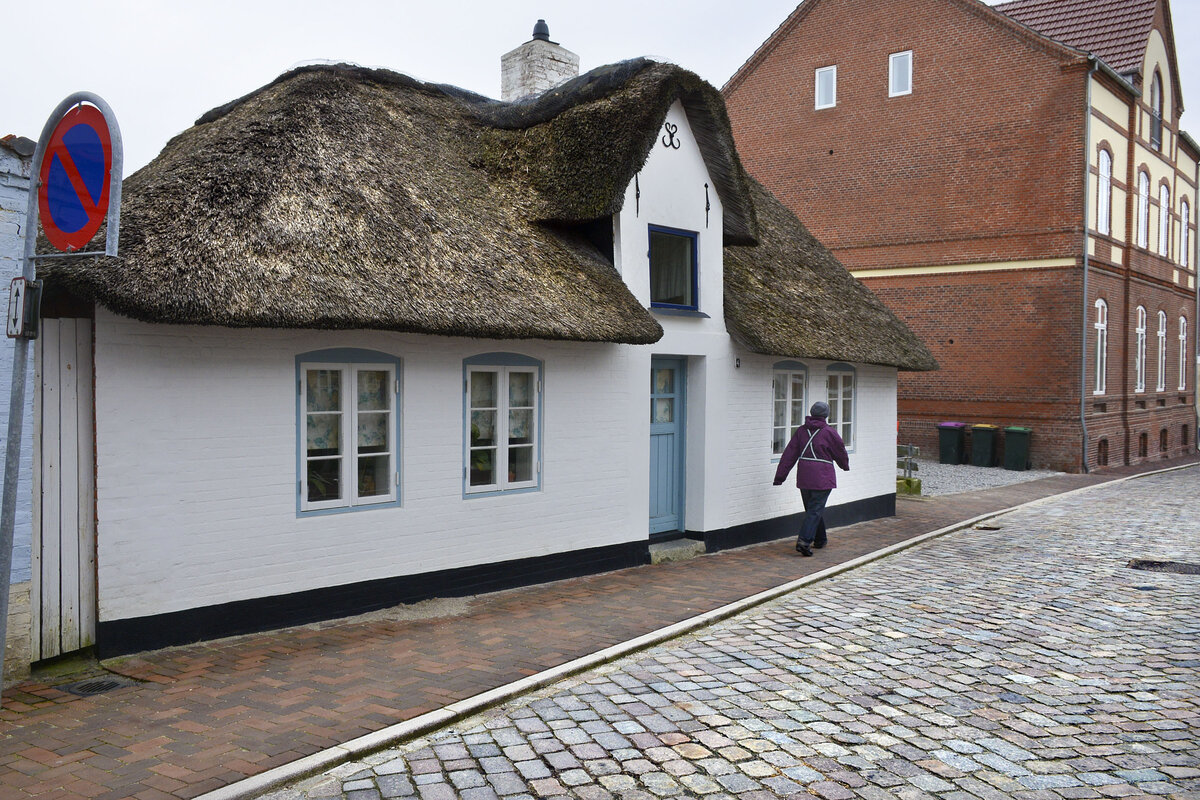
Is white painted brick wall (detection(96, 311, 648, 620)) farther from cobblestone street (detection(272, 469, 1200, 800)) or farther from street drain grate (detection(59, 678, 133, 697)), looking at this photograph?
cobblestone street (detection(272, 469, 1200, 800))

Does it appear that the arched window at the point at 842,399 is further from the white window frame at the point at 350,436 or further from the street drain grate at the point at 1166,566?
the white window frame at the point at 350,436

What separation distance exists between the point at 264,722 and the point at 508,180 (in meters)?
6.55

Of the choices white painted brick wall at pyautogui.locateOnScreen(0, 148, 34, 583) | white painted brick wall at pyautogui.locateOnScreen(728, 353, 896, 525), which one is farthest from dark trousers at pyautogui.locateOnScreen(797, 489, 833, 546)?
white painted brick wall at pyautogui.locateOnScreen(0, 148, 34, 583)

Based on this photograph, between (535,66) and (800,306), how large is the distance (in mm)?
5050

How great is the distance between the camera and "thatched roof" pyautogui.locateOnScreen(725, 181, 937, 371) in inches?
467

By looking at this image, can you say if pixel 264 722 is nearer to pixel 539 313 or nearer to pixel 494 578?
pixel 494 578

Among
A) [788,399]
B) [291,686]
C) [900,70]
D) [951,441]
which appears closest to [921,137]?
[900,70]

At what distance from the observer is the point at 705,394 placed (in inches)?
447

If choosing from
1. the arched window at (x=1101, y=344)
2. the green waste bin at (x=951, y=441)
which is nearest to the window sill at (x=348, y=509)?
the green waste bin at (x=951, y=441)

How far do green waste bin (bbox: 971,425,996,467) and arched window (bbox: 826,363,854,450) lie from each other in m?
9.52

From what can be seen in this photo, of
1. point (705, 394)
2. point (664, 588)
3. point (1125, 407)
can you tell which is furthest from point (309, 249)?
point (1125, 407)

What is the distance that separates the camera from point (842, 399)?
14.2 m

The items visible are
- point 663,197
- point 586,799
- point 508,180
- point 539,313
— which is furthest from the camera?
point 663,197

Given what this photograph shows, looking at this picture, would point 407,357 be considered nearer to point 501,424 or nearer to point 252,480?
point 501,424
